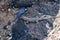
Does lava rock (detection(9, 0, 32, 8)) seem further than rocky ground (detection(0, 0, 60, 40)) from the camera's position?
Yes

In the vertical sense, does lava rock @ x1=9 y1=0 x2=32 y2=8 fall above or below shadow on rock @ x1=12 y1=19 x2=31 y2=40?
above

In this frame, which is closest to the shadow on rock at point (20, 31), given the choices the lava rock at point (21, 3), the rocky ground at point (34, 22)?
the rocky ground at point (34, 22)

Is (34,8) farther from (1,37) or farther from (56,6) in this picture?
(1,37)

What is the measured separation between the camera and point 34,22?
363 centimetres

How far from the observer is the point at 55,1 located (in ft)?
13.8

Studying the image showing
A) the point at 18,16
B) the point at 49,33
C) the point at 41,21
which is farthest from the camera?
the point at 18,16

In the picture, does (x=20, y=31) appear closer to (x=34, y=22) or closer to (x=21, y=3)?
(x=34, y=22)

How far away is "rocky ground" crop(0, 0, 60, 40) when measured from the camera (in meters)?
3.37

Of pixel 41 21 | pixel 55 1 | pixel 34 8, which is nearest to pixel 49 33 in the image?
pixel 41 21

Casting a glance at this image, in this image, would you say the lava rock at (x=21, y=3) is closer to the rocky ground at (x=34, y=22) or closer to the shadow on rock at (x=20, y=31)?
the rocky ground at (x=34, y=22)

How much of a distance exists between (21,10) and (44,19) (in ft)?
2.57

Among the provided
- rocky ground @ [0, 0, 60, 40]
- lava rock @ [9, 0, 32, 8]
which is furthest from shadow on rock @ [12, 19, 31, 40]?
lava rock @ [9, 0, 32, 8]

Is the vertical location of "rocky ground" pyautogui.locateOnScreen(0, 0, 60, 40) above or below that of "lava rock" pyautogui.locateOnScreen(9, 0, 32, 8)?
below

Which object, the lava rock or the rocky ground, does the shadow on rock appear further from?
the lava rock
